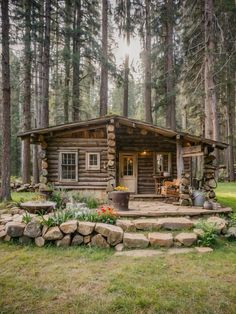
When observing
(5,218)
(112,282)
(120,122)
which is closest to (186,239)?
(112,282)

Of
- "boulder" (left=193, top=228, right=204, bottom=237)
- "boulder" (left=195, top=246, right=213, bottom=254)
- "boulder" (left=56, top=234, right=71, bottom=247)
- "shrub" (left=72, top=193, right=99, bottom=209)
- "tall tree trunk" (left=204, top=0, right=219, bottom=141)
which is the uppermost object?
"tall tree trunk" (left=204, top=0, right=219, bottom=141)

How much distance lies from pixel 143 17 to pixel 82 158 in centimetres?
1286

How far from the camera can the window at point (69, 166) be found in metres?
12.3

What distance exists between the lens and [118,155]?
1409cm

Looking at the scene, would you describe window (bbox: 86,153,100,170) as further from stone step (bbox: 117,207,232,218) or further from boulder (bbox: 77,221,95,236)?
boulder (bbox: 77,221,95,236)

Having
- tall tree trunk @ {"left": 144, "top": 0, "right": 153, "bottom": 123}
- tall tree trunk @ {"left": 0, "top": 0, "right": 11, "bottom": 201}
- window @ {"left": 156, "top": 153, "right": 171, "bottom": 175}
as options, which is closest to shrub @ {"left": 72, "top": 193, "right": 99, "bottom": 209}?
tall tree trunk @ {"left": 0, "top": 0, "right": 11, "bottom": 201}

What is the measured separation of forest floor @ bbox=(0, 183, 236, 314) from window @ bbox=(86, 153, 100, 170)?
6.47 metres

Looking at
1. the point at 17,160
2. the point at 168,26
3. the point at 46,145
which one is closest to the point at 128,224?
the point at 46,145

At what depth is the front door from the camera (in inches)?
561

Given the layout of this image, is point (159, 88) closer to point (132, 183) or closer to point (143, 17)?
point (143, 17)

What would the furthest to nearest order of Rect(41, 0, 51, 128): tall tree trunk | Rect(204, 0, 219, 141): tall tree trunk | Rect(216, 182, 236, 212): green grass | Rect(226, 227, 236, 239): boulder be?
Rect(41, 0, 51, 128): tall tree trunk
Rect(204, 0, 219, 141): tall tree trunk
Rect(216, 182, 236, 212): green grass
Rect(226, 227, 236, 239): boulder

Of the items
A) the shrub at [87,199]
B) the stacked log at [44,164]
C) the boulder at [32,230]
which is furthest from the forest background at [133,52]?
the boulder at [32,230]

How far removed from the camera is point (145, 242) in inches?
246

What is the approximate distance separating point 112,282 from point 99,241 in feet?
6.16
